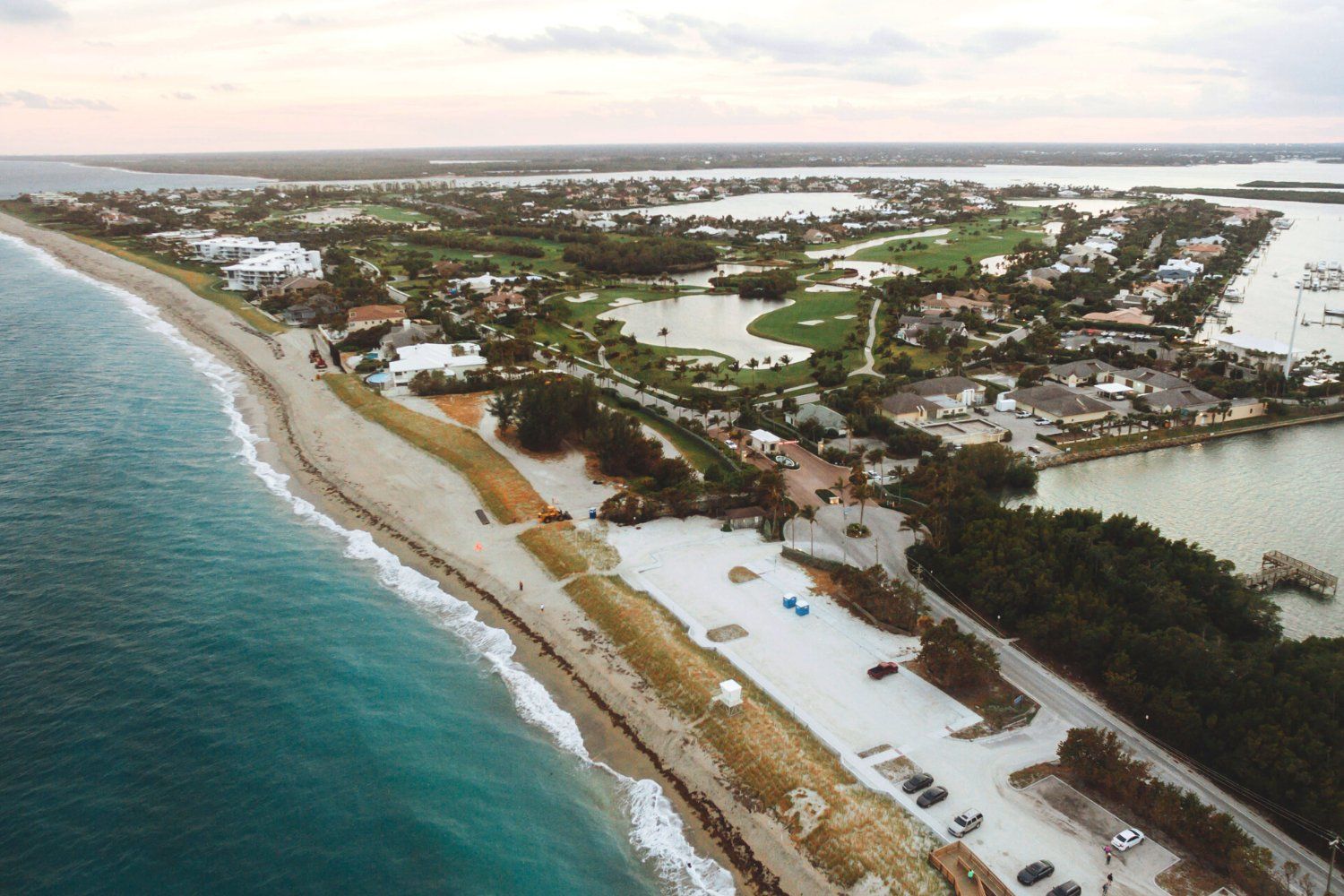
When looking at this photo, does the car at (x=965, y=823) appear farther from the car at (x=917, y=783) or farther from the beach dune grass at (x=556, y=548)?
the beach dune grass at (x=556, y=548)

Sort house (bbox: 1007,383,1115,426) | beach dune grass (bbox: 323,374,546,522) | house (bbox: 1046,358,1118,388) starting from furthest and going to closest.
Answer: house (bbox: 1046,358,1118,388)
house (bbox: 1007,383,1115,426)
beach dune grass (bbox: 323,374,546,522)

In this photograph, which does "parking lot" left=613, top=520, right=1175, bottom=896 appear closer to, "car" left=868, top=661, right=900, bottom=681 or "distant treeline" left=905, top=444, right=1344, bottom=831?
"car" left=868, top=661, right=900, bottom=681

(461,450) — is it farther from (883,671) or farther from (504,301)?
(504,301)

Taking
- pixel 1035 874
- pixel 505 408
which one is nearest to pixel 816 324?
pixel 505 408

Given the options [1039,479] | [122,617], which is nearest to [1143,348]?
[1039,479]

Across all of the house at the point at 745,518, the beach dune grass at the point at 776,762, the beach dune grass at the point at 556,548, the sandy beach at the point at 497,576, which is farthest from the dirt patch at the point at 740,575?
the sandy beach at the point at 497,576

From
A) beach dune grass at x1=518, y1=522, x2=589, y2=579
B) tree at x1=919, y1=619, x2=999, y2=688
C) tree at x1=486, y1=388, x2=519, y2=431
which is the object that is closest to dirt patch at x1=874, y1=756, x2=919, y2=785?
tree at x1=919, y1=619, x2=999, y2=688

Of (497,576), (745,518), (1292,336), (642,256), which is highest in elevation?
(642,256)
